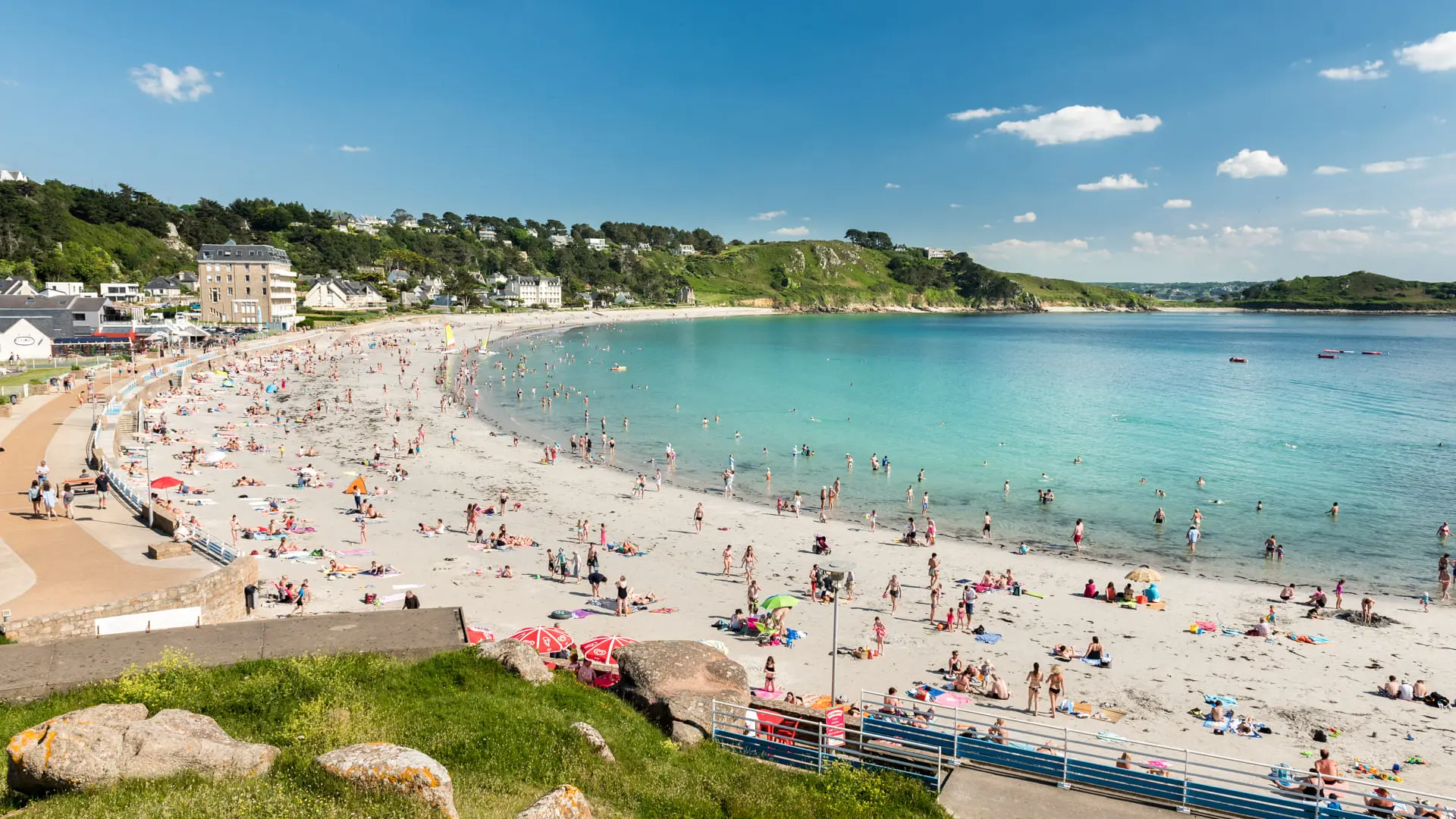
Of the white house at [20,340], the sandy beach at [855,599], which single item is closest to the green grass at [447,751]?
the sandy beach at [855,599]

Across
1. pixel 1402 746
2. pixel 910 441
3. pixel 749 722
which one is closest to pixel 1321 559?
pixel 1402 746

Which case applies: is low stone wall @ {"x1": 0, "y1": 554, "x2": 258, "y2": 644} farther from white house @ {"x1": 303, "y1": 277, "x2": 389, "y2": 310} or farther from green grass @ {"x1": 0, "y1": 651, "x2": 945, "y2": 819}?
white house @ {"x1": 303, "y1": 277, "x2": 389, "y2": 310}

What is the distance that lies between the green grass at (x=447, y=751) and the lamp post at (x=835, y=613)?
3066 millimetres

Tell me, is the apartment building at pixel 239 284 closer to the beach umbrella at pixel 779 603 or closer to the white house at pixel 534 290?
the white house at pixel 534 290

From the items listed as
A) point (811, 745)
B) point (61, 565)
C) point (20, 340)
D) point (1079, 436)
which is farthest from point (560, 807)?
point (20, 340)

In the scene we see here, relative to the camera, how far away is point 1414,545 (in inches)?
1050

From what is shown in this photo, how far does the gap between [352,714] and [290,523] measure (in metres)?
18.7

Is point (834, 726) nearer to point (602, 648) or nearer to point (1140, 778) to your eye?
point (1140, 778)

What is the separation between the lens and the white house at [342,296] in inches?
4441

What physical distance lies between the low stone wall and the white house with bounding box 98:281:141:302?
98180 millimetres

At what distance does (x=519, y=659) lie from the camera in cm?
1175

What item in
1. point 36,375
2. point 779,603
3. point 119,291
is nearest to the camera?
point 779,603

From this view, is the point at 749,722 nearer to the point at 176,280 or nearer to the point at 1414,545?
the point at 1414,545

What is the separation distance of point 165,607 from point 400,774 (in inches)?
425
